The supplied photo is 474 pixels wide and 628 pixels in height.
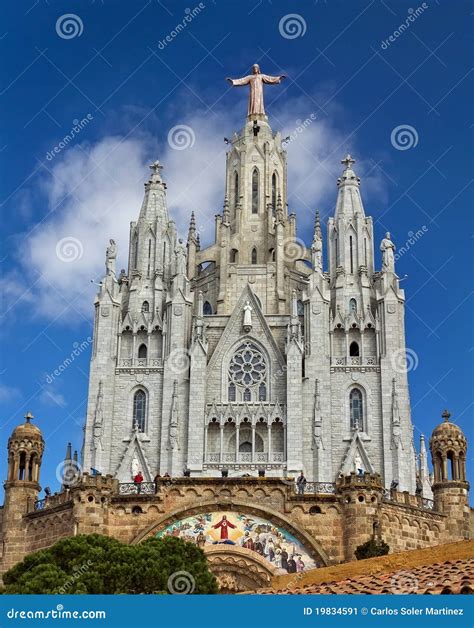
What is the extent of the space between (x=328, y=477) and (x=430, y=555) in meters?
32.8

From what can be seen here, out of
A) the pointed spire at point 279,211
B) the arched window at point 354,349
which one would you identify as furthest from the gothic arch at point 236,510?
the pointed spire at point 279,211

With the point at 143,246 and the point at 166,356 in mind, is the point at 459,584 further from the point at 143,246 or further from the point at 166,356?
the point at 143,246

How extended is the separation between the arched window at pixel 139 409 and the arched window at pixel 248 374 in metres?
5.20

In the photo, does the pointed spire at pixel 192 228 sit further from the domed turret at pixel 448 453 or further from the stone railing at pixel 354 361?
the domed turret at pixel 448 453

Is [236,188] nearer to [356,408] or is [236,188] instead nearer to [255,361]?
[255,361]

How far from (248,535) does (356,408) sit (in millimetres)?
25833

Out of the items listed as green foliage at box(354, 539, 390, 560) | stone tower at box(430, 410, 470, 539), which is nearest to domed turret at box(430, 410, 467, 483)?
stone tower at box(430, 410, 470, 539)

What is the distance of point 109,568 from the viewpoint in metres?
30.4

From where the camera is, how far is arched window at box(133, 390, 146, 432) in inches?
2467

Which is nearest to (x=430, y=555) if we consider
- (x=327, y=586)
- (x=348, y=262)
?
(x=327, y=586)

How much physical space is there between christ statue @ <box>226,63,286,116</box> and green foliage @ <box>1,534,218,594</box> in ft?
162

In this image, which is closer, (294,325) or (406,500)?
(406,500)

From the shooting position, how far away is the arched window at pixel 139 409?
6266cm

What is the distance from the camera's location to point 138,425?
6234 cm
